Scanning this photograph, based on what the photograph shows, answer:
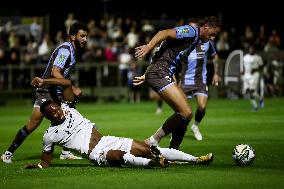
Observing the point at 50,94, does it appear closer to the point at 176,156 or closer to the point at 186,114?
the point at 186,114

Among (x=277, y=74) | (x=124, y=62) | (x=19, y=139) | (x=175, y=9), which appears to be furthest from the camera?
(x=175, y=9)

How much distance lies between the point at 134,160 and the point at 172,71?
2.36m

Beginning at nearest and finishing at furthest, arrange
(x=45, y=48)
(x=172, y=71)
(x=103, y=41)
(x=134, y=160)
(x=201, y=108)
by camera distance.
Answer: (x=134, y=160) < (x=172, y=71) < (x=201, y=108) < (x=45, y=48) < (x=103, y=41)

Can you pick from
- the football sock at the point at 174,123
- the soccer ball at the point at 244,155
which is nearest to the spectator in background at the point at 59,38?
the football sock at the point at 174,123

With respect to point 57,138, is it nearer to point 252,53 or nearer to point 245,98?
point 252,53

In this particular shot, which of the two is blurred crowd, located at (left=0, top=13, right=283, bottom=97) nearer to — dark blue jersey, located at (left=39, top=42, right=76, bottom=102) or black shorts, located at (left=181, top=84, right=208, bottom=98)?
black shorts, located at (left=181, top=84, right=208, bottom=98)

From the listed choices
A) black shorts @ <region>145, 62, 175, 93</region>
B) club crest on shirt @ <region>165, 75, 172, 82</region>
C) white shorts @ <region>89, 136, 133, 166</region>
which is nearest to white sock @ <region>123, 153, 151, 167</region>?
white shorts @ <region>89, 136, 133, 166</region>

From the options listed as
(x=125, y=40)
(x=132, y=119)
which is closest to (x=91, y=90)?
(x=125, y=40)

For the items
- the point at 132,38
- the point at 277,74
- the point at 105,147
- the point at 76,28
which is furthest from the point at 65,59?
the point at 277,74

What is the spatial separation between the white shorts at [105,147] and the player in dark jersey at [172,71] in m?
1.13

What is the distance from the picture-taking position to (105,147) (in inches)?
492

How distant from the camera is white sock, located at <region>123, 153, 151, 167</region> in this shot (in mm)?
12188

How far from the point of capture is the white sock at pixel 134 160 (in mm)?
12188

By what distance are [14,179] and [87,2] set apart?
28.6m
